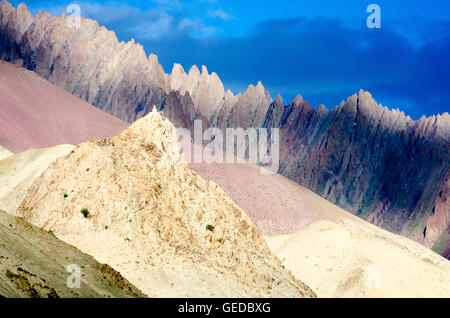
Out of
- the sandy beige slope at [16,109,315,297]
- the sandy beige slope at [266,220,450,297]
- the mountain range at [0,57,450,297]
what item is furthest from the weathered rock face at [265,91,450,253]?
the sandy beige slope at [16,109,315,297]

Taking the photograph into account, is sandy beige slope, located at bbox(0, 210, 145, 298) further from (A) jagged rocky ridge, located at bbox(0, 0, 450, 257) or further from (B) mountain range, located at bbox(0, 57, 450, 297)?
(A) jagged rocky ridge, located at bbox(0, 0, 450, 257)

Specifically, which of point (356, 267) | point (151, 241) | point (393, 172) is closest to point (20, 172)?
point (151, 241)

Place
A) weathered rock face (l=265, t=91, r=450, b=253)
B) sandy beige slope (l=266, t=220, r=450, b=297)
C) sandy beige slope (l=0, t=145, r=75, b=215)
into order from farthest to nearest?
weathered rock face (l=265, t=91, r=450, b=253), sandy beige slope (l=266, t=220, r=450, b=297), sandy beige slope (l=0, t=145, r=75, b=215)

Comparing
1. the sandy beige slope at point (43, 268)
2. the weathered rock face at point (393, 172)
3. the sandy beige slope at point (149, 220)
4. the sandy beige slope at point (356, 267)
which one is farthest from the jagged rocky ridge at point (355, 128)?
the sandy beige slope at point (43, 268)

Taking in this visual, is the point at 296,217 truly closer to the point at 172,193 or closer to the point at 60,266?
the point at 172,193

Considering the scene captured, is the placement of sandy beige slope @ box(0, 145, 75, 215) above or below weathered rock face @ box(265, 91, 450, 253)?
below

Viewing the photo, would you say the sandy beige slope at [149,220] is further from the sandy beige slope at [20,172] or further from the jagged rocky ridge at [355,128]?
the jagged rocky ridge at [355,128]

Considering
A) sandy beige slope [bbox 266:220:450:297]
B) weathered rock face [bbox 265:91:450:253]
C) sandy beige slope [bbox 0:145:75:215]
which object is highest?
weathered rock face [bbox 265:91:450:253]

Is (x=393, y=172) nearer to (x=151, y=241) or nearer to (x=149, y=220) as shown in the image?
(x=149, y=220)
